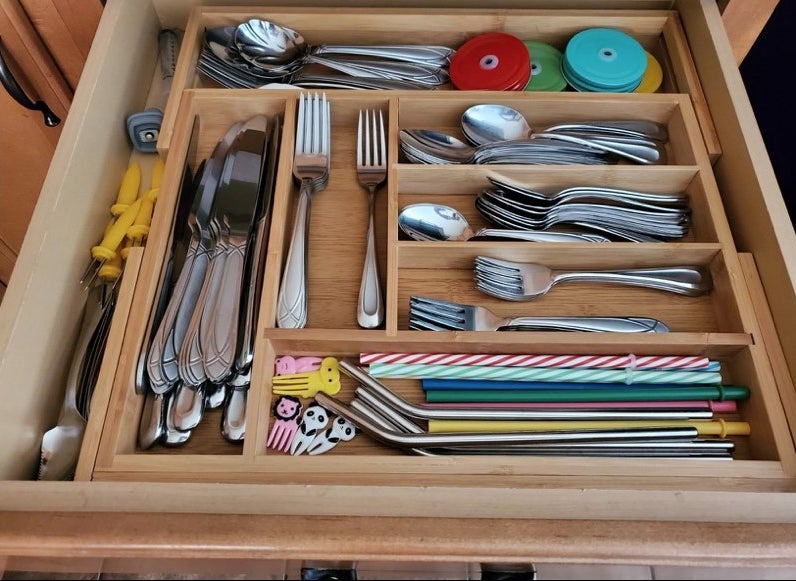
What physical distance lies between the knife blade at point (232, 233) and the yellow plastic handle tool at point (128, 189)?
0.12m

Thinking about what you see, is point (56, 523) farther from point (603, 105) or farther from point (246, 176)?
point (603, 105)

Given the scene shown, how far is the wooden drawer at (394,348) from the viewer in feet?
1.72

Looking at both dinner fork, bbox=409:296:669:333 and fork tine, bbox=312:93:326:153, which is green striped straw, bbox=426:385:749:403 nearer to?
dinner fork, bbox=409:296:669:333

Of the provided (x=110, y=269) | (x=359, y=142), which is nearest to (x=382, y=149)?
(x=359, y=142)

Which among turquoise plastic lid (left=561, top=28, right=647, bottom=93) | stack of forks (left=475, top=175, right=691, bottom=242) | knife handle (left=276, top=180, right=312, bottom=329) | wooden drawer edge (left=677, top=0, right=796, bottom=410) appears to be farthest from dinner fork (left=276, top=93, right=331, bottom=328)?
wooden drawer edge (left=677, top=0, right=796, bottom=410)

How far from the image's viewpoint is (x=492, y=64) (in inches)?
33.9

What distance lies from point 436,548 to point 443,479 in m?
0.09

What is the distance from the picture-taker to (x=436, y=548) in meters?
0.52

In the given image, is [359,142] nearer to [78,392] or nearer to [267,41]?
[267,41]

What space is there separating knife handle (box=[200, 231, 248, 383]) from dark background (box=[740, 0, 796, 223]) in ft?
2.68

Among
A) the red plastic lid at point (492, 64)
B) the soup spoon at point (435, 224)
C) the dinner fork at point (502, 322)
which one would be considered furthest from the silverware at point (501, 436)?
the red plastic lid at point (492, 64)

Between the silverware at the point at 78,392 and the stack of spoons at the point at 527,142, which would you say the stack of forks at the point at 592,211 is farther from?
the silverware at the point at 78,392

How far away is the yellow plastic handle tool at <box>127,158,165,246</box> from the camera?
0.77m

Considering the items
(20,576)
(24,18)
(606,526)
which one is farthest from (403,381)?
(24,18)
